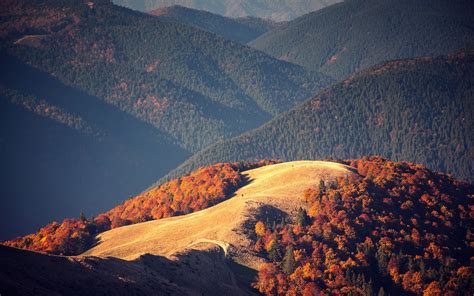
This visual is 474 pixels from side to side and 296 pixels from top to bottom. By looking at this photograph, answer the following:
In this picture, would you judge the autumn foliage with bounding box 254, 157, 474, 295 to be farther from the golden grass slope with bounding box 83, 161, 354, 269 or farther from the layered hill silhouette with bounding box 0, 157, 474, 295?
the golden grass slope with bounding box 83, 161, 354, 269

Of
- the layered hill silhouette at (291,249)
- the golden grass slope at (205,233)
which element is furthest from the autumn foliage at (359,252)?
the golden grass slope at (205,233)

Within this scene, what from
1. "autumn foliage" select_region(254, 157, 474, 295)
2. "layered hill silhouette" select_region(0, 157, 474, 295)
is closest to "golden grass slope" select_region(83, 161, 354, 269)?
"layered hill silhouette" select_region(0, 157, 474, 295)

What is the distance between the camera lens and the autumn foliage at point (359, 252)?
162 metres

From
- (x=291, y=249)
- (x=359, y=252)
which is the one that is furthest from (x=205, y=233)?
(x=359, y=252)

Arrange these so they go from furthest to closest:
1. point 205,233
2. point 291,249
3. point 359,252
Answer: point 359,252
point 205,233
point 291,249

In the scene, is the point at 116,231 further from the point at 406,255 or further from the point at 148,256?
the point at 406,255

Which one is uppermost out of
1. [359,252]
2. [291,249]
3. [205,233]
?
[205,233]

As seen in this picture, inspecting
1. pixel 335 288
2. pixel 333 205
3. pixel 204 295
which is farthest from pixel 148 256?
pixel 333 205

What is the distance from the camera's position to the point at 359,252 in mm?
176000

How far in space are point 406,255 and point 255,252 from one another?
40.6 m

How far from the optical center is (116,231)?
648ft

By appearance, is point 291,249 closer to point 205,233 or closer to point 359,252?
point 359,252

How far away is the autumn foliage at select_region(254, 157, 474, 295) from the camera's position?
162 m

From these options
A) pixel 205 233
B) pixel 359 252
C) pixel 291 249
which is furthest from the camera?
pixel 359 252
